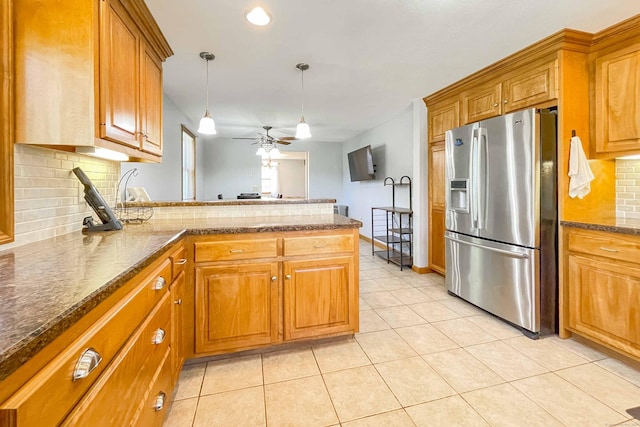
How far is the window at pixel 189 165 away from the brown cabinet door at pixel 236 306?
3721 mm

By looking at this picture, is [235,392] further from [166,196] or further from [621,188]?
[621,188]

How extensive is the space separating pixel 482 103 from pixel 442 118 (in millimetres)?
607

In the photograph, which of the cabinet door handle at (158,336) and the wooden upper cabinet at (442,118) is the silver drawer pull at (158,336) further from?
the wooden upper cabinet at (442,118)

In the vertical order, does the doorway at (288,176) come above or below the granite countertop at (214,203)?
above

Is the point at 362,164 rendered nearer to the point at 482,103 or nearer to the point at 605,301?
the point at 482,103

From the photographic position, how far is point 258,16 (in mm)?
1939

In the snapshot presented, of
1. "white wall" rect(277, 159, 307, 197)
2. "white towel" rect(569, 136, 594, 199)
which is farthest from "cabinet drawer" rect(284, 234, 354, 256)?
"white wall" rect(277, 159, 307, 197)

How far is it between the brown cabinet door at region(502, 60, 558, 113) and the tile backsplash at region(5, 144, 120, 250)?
10.9ft

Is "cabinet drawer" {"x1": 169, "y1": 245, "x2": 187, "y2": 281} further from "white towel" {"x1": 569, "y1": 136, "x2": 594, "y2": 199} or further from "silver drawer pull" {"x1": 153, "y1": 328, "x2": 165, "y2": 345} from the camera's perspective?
"white towel" {"x1": 569, "y1": 136, "x2": 594, "y2": 199}

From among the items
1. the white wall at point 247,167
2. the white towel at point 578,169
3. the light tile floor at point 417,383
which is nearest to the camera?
the light tile floor at point 417,383

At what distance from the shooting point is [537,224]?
A: 7.42 ft

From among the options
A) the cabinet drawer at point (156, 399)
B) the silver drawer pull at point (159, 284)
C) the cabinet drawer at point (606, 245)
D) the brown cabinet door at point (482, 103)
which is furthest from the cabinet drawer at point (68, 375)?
the brown cabinet door at point (482, 103)

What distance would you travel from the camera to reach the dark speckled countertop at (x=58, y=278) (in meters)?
0.57

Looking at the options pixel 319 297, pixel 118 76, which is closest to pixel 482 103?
pixel 319 297
